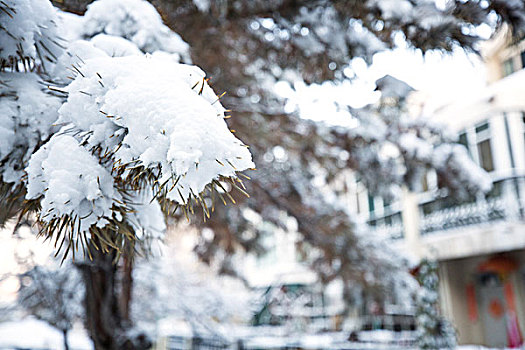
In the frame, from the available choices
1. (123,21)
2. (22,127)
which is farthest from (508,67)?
(22,127)

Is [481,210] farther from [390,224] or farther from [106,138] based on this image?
[106,138]

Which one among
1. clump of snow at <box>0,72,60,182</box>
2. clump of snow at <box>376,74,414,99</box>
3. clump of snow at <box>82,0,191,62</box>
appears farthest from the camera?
clump of snow at <box>376,74,414,99</box>

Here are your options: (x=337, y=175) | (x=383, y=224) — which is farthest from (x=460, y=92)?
(x=383, y=224)

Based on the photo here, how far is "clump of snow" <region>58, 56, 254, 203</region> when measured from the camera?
36.8 inches

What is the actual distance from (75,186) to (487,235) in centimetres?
1015

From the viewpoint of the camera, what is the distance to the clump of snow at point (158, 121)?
934 mm

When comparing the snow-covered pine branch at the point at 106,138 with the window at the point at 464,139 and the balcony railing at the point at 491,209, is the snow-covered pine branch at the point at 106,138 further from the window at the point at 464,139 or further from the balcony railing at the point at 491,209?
the window at the point at 464,139

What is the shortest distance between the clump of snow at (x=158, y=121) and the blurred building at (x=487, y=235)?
8033 mm

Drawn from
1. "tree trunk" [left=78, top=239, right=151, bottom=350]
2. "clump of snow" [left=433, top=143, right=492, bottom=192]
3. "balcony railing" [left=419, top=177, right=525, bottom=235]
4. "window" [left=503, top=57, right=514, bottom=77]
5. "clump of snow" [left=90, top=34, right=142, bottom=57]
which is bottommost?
"tree trunk" [left=78, top=239, right=151, bottom=350]

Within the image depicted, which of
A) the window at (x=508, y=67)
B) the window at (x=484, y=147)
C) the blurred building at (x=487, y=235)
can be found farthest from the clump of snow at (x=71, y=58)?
the window at (x=508, y=67)

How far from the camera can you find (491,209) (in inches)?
396

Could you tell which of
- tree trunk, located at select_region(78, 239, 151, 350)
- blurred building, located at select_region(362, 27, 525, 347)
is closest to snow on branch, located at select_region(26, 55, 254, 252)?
tree trunk, located at select_region(78, 239, 151, 350)

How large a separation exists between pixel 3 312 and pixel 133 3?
7971mm

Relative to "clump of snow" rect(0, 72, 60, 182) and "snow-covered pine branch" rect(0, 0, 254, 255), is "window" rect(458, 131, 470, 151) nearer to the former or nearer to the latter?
"snow-covered pine branch" rect(0, 0, 254, 255)
